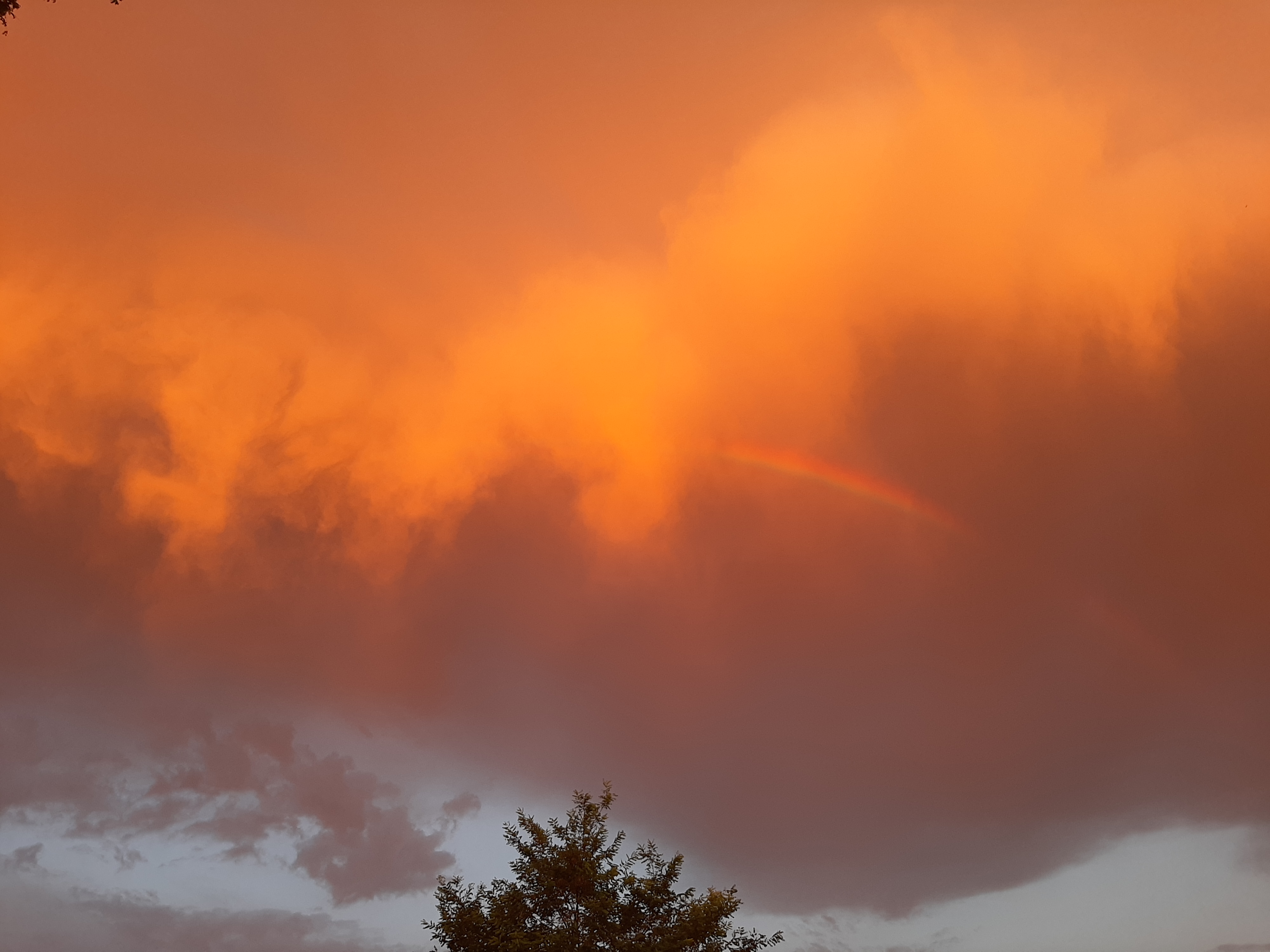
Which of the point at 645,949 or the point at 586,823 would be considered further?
the point at 586,823

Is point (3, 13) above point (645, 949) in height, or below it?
above

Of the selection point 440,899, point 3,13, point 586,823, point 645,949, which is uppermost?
point 3,13

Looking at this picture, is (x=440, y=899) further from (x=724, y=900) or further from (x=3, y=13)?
(x=3, y=13)

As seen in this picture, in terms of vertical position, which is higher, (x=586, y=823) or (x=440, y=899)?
(x=586, y=823)

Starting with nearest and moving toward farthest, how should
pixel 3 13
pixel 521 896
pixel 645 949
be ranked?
pixel 3 13 < pixel 645 949 < pixel 521 896

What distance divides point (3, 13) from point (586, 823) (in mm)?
44201

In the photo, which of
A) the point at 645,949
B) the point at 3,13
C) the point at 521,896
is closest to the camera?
the point at 3,13

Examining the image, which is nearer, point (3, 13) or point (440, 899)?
point (3, 13)

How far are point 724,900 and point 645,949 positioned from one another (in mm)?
4825

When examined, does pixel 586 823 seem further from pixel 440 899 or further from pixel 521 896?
pixel 440 899

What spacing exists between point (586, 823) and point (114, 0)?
4375 centimetres

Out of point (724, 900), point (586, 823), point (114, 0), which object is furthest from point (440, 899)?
point (114, 0)

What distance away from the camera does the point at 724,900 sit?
1986 inches

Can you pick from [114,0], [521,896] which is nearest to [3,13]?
[114,0]
